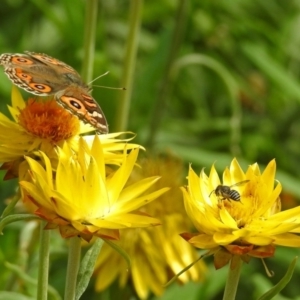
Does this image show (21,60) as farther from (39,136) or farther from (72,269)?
(72,269)

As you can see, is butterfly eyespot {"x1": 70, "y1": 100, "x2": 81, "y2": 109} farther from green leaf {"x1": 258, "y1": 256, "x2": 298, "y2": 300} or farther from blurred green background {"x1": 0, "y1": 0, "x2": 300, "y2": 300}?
blurred green background {"x1": 0, "y1": 0, "x2": 300, "y2": 300}

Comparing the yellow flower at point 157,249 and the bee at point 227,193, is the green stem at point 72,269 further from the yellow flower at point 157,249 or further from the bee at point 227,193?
the yellow flower at point 157,249

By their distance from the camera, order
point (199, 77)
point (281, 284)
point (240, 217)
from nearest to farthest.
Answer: point (281, 284) → point (240, 217) → point (199, 77)

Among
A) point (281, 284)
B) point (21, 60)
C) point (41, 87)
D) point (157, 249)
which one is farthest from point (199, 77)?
point (281, 284)

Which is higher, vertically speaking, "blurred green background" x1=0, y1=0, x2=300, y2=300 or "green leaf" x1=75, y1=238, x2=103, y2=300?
"green leaf" x1=75, y1=238, x2=103, y2=300

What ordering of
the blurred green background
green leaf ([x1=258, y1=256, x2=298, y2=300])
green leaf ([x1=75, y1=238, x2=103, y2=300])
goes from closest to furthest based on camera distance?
green leaf ([x1=258, y1=256, x2=298, y2=300]) < green leaf ([x1=75, y1=238, x2=103, y2=300]) < the blurred green background

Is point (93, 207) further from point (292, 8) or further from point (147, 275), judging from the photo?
point (292, 8)

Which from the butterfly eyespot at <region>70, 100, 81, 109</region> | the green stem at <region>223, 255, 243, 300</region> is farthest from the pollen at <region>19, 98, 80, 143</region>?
the green stem at <region>223, 255, 243, 300</region>
